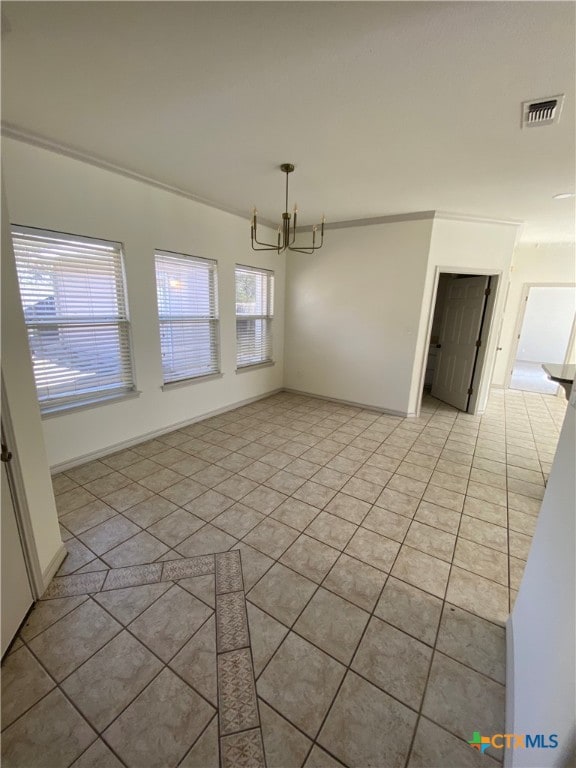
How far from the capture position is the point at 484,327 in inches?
175

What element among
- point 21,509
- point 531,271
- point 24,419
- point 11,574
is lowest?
point 11,574

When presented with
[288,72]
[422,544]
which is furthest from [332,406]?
[288,72]

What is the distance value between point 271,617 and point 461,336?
4773 mm

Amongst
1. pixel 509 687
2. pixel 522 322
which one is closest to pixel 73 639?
pixel 509 687

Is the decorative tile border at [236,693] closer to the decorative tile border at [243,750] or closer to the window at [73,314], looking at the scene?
the decorative tile border at [243,750]

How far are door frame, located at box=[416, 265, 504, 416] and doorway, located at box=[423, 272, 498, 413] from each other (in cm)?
1

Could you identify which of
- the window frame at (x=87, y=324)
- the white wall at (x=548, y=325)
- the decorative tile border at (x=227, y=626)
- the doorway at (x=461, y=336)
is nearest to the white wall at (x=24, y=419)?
the decorative tile border at (x=227, y=626)

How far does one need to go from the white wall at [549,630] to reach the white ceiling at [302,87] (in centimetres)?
163

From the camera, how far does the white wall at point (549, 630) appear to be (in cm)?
80

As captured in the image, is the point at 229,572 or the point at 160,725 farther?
the point at 229,572

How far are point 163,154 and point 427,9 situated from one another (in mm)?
2057

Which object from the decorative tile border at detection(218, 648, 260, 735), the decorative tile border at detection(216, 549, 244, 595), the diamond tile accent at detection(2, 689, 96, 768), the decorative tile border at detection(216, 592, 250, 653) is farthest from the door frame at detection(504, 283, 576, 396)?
the diamond tile accent at detection(2, 689, 96, 768)

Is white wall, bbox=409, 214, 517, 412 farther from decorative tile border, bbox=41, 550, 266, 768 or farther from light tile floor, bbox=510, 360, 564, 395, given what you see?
decorative tile border, bbox=41, 550, 266, 768

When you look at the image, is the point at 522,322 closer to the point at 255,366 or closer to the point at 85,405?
the point at 255,366
